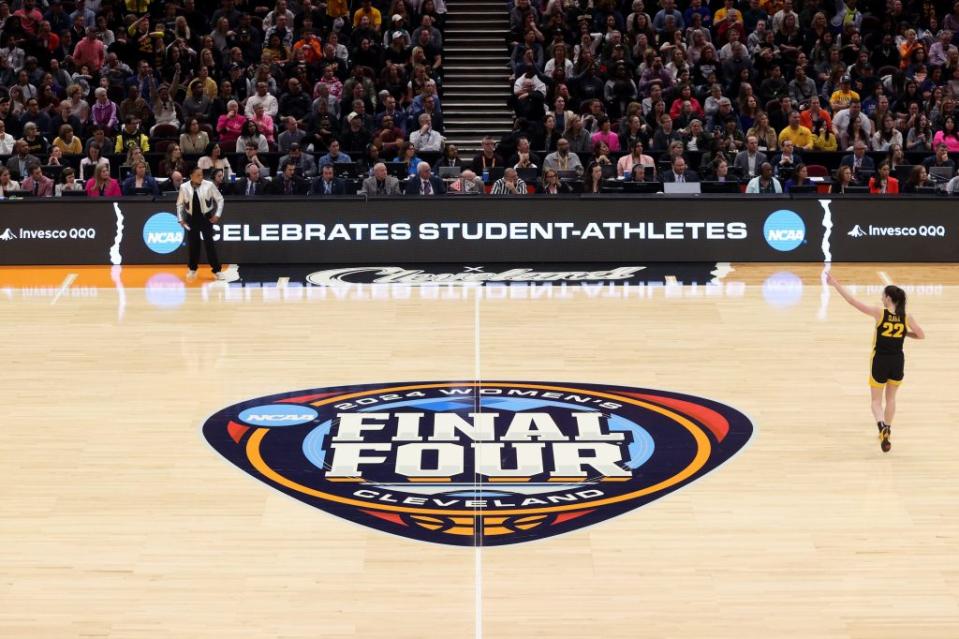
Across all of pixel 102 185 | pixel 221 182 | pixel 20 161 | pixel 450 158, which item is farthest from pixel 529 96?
pixel 20 161

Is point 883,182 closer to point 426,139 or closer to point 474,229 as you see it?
point 474,229

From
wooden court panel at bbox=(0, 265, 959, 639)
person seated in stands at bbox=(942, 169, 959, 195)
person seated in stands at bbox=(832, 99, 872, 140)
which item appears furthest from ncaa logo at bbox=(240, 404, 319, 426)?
person seated in stands at bbox=(832, 99, 872, 140)

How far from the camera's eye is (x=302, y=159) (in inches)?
928

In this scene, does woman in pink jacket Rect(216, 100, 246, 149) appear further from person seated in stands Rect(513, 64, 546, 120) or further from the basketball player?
the basketball player

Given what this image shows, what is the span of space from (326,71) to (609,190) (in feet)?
21.2

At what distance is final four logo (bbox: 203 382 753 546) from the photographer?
36.9ft

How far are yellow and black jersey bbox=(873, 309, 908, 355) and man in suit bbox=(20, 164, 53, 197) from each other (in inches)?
563

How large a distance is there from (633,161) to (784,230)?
286 cm

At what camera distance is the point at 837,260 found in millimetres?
21938

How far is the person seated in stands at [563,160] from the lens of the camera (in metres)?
23.4

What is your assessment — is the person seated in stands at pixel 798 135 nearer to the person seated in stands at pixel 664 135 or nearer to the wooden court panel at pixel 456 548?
the person seated in stands at pixel 664 135

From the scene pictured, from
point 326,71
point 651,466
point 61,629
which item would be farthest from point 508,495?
point 326,71

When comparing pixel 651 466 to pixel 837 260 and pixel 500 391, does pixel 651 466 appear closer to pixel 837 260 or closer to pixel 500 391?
pixel 500 391

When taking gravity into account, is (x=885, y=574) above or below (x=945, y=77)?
below
